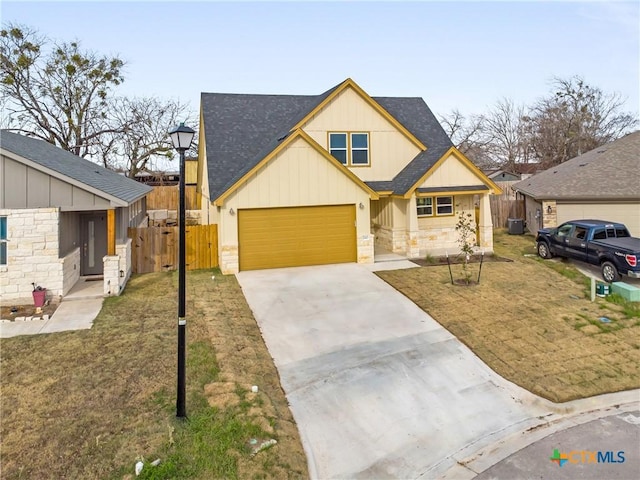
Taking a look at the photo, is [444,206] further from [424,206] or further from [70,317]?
[70,317]

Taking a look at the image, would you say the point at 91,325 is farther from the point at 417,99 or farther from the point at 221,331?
the point at 417,99

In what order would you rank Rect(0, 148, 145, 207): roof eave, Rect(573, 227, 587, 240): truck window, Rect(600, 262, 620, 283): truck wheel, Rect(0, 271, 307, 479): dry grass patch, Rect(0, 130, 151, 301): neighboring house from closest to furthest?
1. Rect(0, 271, 307, 479): dry grass patch
2. Rect(0, 148, 145, 207): roof eave
3. Rect(0, 130, 151, 301): neighboring house
4. Rect(600, 262, 620, 283): truck wheel
5. Rect(573, 227, 587, 240): truck window

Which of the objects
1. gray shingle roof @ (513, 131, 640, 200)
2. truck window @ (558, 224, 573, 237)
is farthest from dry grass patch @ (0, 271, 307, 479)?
gray shingle roof @ (513, 131, 640, 200)

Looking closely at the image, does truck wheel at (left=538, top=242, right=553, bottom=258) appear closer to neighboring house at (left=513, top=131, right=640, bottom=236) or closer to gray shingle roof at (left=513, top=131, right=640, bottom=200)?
neighboring house at (left=513, top=131, right=640, bottom=236)

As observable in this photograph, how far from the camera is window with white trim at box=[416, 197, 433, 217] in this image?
1856 cm

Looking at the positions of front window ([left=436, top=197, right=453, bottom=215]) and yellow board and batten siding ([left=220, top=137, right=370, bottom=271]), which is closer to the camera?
yellow board and batten siding ([left=220, top=137, right=370, bottom=271])

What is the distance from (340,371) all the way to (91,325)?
19.9 feet

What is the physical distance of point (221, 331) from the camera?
9.48 metres

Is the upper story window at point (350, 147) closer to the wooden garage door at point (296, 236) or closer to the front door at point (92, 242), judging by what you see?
the wooden garage door at point (296, 236)

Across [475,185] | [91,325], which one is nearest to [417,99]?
[475,185]

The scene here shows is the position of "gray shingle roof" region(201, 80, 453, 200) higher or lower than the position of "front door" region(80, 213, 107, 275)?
higher

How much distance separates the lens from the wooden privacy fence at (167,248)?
51.1 feet

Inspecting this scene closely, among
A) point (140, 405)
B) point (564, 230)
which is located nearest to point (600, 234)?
point (564, 230)

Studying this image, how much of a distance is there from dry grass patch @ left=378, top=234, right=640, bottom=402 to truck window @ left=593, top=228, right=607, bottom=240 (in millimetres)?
1426
